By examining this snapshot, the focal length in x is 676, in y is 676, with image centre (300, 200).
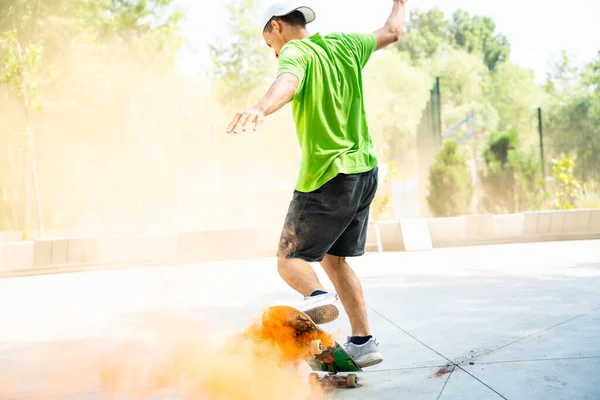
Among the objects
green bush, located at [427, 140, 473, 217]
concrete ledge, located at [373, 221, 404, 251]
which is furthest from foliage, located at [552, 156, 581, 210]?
concrete ledge, located at [373, 221, 404, 251]

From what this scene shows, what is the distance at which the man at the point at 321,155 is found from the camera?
2.89m

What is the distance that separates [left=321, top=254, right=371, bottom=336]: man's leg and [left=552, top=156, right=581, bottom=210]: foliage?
1219cm

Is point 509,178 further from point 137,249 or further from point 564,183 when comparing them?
point 137,249

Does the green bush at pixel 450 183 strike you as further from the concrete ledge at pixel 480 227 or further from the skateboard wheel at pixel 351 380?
the skateboard wheel at pixel 351 380

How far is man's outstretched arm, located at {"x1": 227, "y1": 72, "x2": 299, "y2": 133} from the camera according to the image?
231 centimetres

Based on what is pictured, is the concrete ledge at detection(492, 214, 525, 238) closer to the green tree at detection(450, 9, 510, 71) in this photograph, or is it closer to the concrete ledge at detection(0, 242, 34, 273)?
the concrete ledge at detection(0, 242, 34, 273)

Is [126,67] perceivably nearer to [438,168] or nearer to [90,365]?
[438,168]

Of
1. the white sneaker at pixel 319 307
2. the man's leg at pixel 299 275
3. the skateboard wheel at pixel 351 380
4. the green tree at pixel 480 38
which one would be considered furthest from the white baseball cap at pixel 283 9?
the green tree at pixel 480 38

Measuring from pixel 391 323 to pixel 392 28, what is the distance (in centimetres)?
219

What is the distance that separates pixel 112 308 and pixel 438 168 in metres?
9.48

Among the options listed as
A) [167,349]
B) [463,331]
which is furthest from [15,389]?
[463,331]

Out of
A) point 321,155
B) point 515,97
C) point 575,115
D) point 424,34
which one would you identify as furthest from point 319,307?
point 424,34

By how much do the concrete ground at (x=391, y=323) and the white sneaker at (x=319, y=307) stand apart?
0.40 meters

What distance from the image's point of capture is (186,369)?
339 cm
